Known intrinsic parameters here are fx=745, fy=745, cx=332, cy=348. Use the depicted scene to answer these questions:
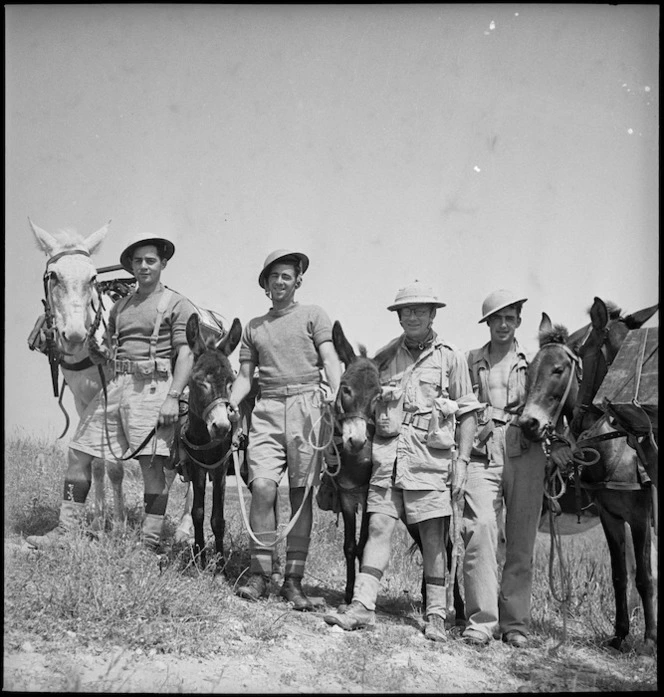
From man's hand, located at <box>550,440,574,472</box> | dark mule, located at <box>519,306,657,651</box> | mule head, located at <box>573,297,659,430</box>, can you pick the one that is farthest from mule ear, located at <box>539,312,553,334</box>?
man's hand, located at <box>550,440,574,472</box>

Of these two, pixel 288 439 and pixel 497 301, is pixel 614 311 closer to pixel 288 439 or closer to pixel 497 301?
pixel 497 301

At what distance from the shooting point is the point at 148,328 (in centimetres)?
650

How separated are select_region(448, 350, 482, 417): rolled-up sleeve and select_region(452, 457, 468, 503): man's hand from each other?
0.37 metres

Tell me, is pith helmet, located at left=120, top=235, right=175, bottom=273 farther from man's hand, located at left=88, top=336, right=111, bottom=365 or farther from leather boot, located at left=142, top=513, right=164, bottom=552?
leather boot, located at left=142, top=513, right=164, bottom=552

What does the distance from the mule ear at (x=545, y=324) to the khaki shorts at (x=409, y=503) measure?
1.63m

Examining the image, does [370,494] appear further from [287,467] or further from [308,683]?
[308,683]

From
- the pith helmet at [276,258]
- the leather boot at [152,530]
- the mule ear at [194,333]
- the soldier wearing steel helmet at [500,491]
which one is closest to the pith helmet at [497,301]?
the soldier wearing steel helmet at [500,491]

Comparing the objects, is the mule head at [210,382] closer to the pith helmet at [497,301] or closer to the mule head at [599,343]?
the pith helmet at [497,301]

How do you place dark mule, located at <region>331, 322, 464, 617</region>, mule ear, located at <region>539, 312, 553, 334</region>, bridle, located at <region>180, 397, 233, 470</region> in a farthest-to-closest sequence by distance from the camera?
bridle, located at <region>180, 397, 233, 470</region> → mule ear, located at <region>539, 312, 553, 334</region> → dark mule, located at <region>331, 322, 464, 617</region>

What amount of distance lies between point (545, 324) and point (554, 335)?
0.19 metres

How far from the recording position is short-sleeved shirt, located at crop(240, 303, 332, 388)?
6211mm

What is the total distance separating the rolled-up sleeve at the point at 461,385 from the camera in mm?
5816

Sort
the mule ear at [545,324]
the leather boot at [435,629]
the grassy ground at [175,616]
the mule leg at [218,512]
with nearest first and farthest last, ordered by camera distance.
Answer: the grassy ground at [175,616], the leather boot at [435,629], the mule ear at [545,324], the mule leg at [218,512]

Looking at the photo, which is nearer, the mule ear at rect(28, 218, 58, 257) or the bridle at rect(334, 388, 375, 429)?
the bridle at rect(334, 388, 375, 429)
